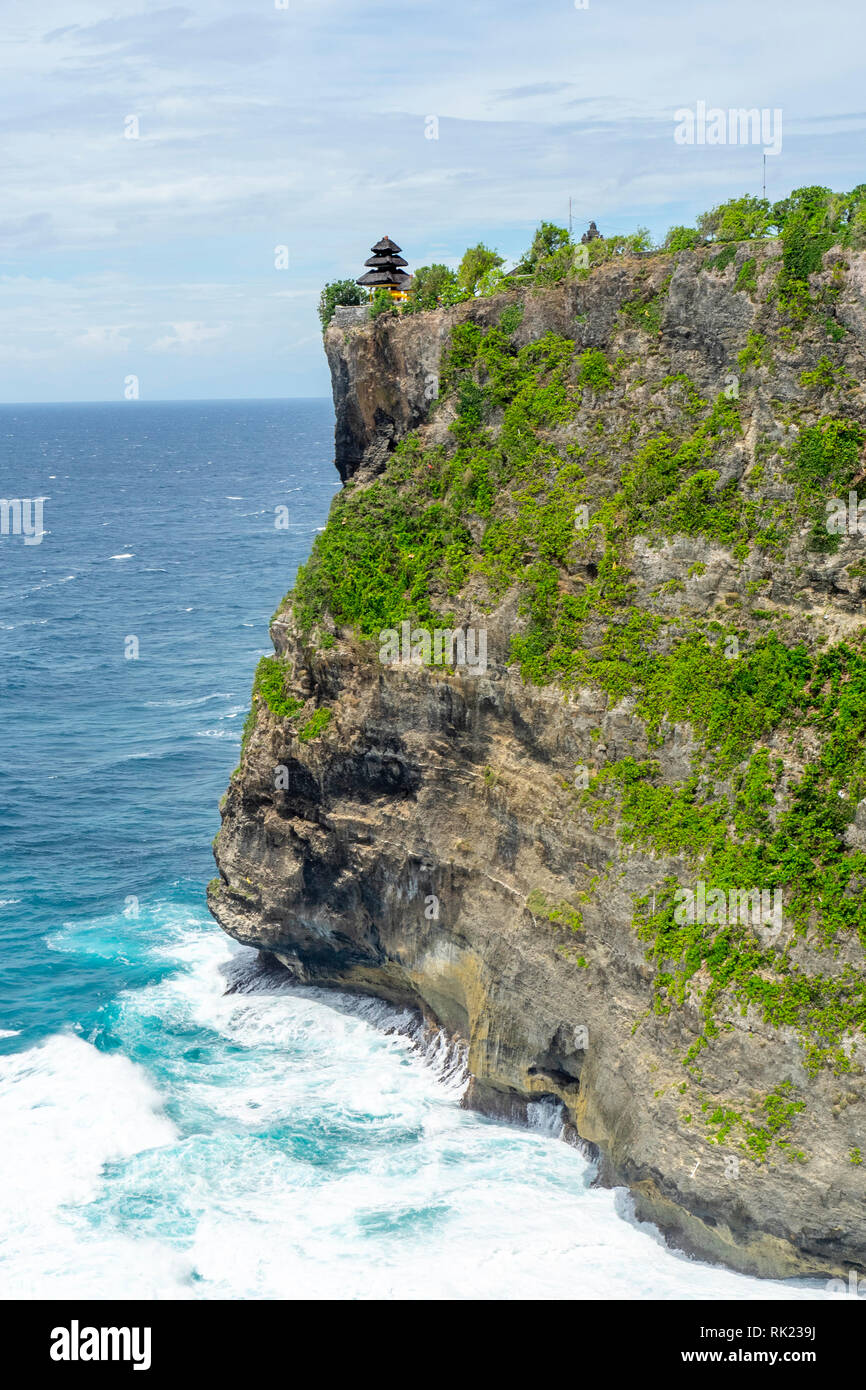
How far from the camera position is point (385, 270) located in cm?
4638

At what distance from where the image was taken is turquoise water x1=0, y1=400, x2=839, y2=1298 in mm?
31531

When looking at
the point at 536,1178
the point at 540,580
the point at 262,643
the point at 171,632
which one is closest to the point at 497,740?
the point at 540,580

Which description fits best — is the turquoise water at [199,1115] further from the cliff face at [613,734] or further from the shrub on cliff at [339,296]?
the shrub on cliff at [339,296]

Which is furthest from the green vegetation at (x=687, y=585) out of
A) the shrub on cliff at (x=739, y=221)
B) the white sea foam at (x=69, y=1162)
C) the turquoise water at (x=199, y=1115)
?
the white sea foam at (x=69, y=1162)

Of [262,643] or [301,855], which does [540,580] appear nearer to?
[301,855]

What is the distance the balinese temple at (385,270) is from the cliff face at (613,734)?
3.23 meters

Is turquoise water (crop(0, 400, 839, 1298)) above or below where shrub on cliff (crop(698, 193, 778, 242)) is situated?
below

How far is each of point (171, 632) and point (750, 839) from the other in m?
69.1

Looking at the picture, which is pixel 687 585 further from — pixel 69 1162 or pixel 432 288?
pixel 69 1162

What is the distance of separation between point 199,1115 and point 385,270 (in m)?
31.4

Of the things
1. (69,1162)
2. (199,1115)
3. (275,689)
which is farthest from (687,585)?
(69,1162)

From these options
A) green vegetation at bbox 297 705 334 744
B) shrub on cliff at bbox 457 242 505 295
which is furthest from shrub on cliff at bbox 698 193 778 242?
green vegetation at bbox 297 705 334 744

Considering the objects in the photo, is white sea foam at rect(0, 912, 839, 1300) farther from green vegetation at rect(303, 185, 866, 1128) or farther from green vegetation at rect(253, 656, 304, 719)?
green vegetation at rect(253, 656, 304, 719)

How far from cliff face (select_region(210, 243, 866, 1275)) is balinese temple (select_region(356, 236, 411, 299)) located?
323 centimetres
